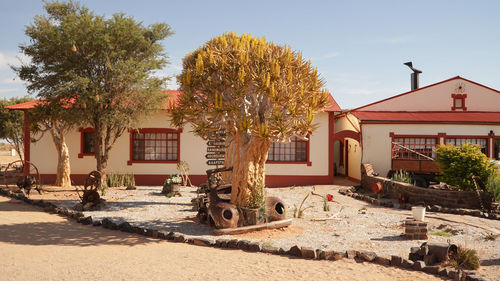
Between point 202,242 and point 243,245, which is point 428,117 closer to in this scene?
point 243,245

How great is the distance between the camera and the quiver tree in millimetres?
8555

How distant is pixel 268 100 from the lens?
29.7 feet

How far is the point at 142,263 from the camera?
6727mm

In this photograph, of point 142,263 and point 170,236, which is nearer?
point 142,263

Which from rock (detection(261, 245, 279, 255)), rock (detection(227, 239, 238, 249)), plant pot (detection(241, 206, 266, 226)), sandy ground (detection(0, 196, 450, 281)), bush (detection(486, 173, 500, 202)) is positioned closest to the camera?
sandy ground (detection(0, 196, 450, 281))

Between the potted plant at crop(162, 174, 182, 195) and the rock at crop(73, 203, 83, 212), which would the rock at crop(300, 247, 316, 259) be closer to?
the rock at crop(73, 203, 83, 212)

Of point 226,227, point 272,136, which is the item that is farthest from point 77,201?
point 272,136

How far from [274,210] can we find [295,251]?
241 cm

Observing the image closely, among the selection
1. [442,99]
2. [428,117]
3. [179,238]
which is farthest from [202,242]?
[442,99]

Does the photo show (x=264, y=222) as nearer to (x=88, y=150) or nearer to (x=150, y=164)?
(x=150, y=164)

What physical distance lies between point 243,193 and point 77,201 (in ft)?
23.6

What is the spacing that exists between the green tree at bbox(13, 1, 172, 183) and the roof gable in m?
11.8

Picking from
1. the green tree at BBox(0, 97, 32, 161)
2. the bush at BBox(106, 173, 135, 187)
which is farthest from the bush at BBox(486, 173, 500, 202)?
the green tree at BBox(0, 97, 32, 161)

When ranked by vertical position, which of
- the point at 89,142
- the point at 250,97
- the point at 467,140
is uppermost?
the point at 250,97
